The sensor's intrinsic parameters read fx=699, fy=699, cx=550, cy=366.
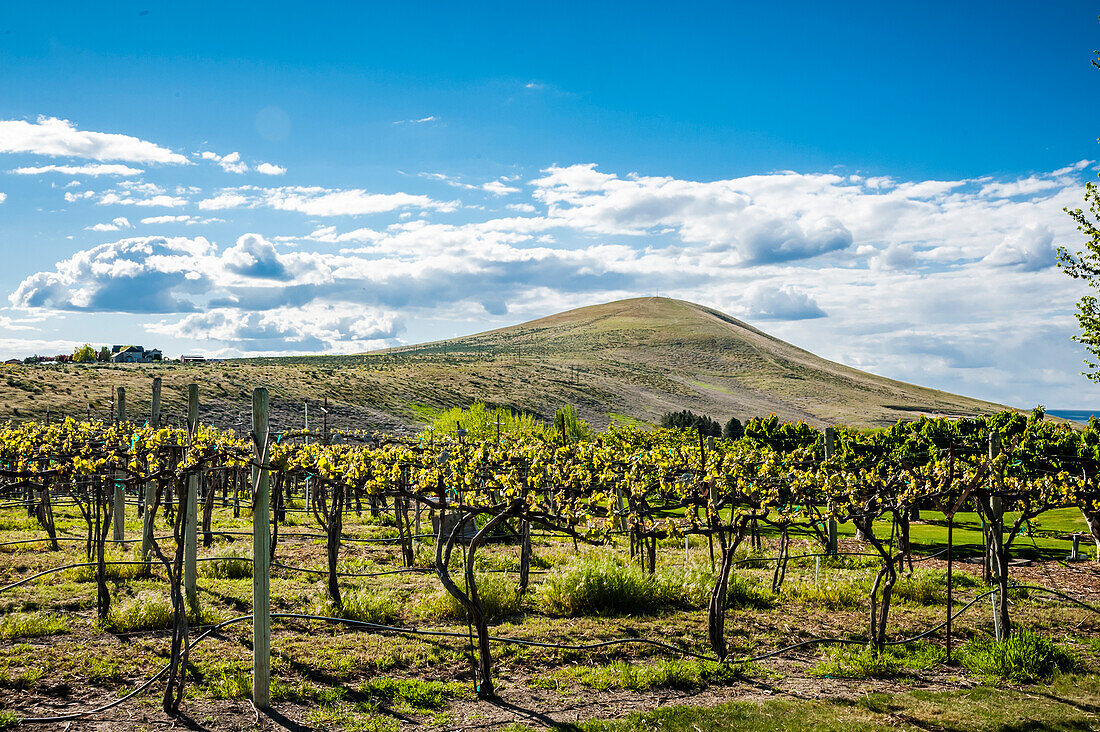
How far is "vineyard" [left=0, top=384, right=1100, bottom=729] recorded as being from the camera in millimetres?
6141

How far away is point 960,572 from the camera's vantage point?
38.3 feet

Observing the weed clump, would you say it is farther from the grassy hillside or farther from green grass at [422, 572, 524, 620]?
the grassy hillside

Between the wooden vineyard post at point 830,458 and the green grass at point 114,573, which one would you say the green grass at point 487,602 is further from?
the wooden vineyard post at point 830,458

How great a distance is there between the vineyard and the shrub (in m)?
0.03

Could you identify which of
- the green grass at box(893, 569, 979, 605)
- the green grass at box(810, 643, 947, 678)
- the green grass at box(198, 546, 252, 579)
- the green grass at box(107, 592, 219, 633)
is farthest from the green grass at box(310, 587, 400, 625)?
the green grass at box(893, 569, 979, 605)

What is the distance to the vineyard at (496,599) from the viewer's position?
6.14 meters

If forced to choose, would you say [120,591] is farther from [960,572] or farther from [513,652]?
[960,572]

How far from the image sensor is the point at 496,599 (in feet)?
29.6

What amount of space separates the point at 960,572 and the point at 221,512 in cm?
1754

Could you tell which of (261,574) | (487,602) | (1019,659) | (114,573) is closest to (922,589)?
(1019,659)

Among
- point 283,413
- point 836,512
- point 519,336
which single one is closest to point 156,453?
point 836,512

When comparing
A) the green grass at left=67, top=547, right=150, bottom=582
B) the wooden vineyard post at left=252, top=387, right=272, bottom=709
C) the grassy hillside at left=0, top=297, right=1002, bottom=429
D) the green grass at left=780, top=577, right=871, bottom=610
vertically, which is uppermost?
the grassy hillside at left=0, top=297, right=1002, bottom=429

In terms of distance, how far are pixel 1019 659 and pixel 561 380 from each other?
7842 cm

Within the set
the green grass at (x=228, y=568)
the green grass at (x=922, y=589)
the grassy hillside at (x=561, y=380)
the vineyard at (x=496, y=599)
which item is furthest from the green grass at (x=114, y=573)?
the grassy hillside at (x=561, y=380)
